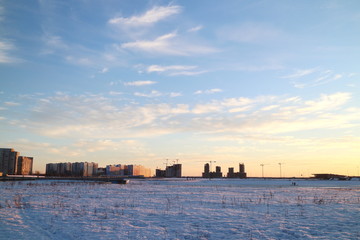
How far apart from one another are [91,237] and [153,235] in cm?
305

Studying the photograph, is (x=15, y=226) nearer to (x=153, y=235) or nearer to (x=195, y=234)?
(x=153, y=235)

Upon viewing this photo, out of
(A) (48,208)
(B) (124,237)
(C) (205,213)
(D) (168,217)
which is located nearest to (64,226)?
(B) (124,237)

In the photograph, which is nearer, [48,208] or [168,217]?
[168,217]

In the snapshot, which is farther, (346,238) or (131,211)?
(131,211)

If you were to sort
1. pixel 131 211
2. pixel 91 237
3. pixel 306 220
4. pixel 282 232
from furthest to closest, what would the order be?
pixel 131 211, pixel 306 220, pixel 282 232, pixel 91 237

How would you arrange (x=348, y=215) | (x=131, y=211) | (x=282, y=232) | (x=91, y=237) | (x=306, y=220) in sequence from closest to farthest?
(x=91, y=237), (x=282, y=232), (x=306, y=220), (x=348, y=215), (x=131, y=211)

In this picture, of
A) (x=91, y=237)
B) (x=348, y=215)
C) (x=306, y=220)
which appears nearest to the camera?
(x=91, y=237)

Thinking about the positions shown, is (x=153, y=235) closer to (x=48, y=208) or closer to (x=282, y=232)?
(x=282, y=232)

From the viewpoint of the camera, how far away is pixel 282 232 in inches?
612

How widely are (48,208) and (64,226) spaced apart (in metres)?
8.35

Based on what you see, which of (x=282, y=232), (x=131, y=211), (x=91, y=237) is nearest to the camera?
(x=91, y=237)

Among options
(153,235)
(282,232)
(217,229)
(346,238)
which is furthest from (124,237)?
(346,238)

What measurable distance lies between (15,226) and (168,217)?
9.38 meters

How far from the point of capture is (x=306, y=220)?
19.1m
